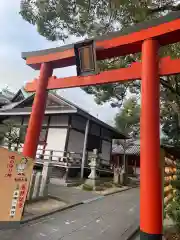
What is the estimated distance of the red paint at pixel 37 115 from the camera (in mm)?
5602

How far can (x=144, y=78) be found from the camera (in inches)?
176

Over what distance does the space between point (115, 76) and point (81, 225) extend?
13.3 ft

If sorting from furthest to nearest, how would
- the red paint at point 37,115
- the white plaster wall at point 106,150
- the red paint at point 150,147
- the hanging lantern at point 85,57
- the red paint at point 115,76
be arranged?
the white plaster wall at point 106,150
the red paint at point 37,115
the hanging lantern at point 85,57
the red paint at point 115,76
the red paint at point 150,147

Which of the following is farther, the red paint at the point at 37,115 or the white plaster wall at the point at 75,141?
the white plaster wall at the point at 75,141

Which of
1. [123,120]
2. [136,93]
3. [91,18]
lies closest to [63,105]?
[136,93]

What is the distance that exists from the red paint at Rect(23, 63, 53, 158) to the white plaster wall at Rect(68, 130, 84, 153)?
9.07 m

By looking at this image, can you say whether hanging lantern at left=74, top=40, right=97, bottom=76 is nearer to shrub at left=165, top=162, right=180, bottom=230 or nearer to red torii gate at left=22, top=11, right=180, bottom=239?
red torii gate at left=22, top=11, right=180, bottom=239

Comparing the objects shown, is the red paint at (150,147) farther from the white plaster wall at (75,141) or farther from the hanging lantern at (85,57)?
the white plaster wall at (75,141)

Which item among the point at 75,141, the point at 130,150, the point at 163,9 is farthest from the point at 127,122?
the point at 163,9

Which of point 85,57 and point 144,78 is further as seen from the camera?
point 85,57

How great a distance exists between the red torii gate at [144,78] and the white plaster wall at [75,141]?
8.82 metres

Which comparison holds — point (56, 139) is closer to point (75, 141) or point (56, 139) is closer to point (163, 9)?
point (75, 141)

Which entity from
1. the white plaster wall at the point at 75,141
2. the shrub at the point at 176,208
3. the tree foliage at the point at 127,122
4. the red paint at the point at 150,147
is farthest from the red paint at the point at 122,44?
the tree foliage at the point at 127,122

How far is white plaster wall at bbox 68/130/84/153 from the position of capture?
49.3 ft
